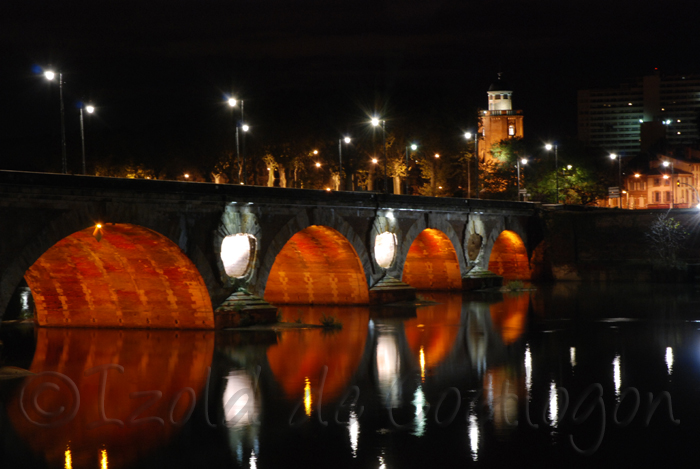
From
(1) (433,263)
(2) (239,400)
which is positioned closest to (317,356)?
(2) (239,400)

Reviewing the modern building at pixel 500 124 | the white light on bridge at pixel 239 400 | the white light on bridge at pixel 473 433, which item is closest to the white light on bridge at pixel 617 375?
the white light on bridge at pixel 473 433

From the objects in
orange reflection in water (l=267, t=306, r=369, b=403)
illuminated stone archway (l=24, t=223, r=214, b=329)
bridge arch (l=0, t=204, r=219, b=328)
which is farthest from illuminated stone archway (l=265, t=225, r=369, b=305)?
bridge arch (l=0, t=204, r=219, b=328)

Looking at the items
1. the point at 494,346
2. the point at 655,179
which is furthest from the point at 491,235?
the point at 655,179

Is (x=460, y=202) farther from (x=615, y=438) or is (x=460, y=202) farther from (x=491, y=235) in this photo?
(x=615, y=438)

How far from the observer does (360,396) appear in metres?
19.9

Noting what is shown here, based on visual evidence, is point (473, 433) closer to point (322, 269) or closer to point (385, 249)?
point (322, 269)

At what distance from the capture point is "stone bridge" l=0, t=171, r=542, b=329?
24.6 metres

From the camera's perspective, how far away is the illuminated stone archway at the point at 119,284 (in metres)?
29.4

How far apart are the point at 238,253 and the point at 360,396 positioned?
43.4 ft

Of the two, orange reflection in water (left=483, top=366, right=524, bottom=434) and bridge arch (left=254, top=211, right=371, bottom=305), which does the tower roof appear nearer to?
bridge arch (left=254, top=211, right=371, bottom=305)

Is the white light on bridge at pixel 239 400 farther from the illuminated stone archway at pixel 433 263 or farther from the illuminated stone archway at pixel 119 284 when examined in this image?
the illuminated stone archway at pixel 433 263

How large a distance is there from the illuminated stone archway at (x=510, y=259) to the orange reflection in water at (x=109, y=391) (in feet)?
114

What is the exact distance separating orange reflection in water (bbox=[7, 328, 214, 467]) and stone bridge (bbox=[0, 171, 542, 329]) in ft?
3.96
